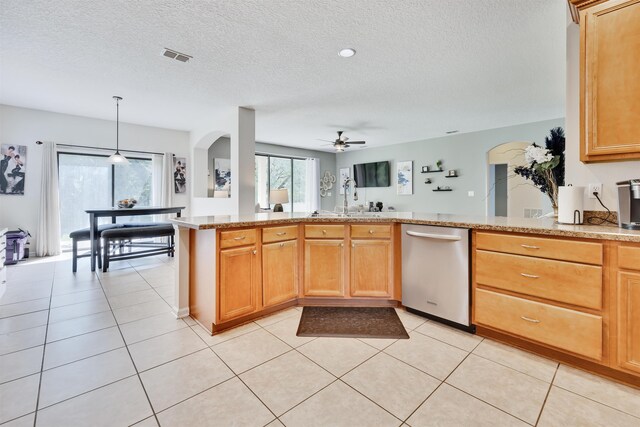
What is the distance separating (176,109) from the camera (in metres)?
4.77

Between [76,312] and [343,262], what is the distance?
8.36 feet

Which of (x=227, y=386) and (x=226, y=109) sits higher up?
(x=226, y=109)

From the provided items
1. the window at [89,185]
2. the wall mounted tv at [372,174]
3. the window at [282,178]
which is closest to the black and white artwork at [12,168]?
the window at [89,185]

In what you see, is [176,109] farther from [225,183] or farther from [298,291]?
[298,291]

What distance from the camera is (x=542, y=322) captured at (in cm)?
187

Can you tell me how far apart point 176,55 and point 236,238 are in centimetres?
206

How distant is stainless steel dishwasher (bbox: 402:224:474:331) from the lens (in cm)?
226

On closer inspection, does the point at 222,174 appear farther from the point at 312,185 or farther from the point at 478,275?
the point at 478,275

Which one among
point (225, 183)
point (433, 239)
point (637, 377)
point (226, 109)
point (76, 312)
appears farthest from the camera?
point (225, 183)

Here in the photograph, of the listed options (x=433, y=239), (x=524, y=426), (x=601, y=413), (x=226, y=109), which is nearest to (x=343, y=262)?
(x=433, y=239)

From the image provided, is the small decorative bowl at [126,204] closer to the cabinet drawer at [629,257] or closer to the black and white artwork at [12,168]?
the black and white artwork at [12,168]

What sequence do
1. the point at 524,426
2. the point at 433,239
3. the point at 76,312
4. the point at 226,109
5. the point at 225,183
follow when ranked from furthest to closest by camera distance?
the point at 225,183
the point at 226,109
the point at 76,312
the point at 433,239
the point at 524,426

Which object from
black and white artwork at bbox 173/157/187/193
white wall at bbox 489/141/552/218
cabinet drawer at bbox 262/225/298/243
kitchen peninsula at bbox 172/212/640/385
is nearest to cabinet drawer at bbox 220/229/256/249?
kitchen peninsula at bbox 172/212/640/385

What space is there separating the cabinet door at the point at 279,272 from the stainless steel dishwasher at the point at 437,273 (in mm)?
1041
